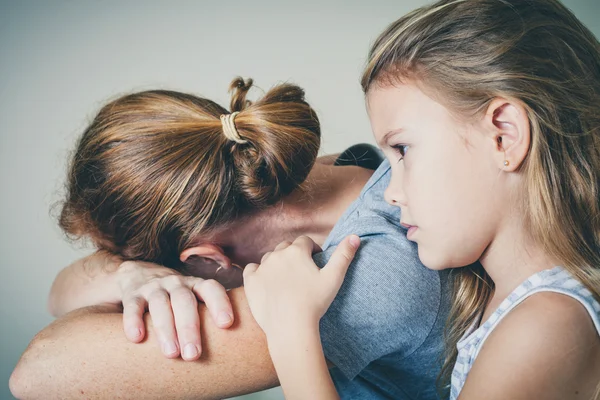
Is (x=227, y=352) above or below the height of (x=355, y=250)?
below

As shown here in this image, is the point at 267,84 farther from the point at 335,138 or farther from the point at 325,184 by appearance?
the point at 325,184

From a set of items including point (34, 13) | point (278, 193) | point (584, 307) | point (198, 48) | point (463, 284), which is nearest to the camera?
point (584, 307)

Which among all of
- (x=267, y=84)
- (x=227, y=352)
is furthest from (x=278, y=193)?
(x=267, y=84)

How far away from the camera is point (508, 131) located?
2.61ft

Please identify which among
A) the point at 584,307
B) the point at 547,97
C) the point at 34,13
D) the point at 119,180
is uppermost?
the point at 34,13

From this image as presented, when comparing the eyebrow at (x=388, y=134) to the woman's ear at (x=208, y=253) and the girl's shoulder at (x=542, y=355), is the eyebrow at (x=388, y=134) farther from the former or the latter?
the woman's ear at (x=208, y=253)

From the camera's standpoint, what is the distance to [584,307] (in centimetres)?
73

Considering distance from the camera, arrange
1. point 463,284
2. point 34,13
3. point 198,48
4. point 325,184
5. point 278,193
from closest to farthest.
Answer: point 463,284 → point 278,193 → point 325,184 → point 34,13 → point 198,48

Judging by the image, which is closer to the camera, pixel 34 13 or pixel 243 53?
pixel 34 13

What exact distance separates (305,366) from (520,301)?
0.33 m

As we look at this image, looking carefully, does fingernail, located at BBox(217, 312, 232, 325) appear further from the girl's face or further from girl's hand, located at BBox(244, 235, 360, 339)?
the girl's face

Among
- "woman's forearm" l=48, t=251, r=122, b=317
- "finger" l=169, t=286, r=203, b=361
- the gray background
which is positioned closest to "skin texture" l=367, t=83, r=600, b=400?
"finger" l=169, t=286, r=203, b=361

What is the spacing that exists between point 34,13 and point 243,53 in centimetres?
64

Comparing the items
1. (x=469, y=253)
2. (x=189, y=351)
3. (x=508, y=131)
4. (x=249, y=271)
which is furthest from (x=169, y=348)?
(x=508, y=131)
